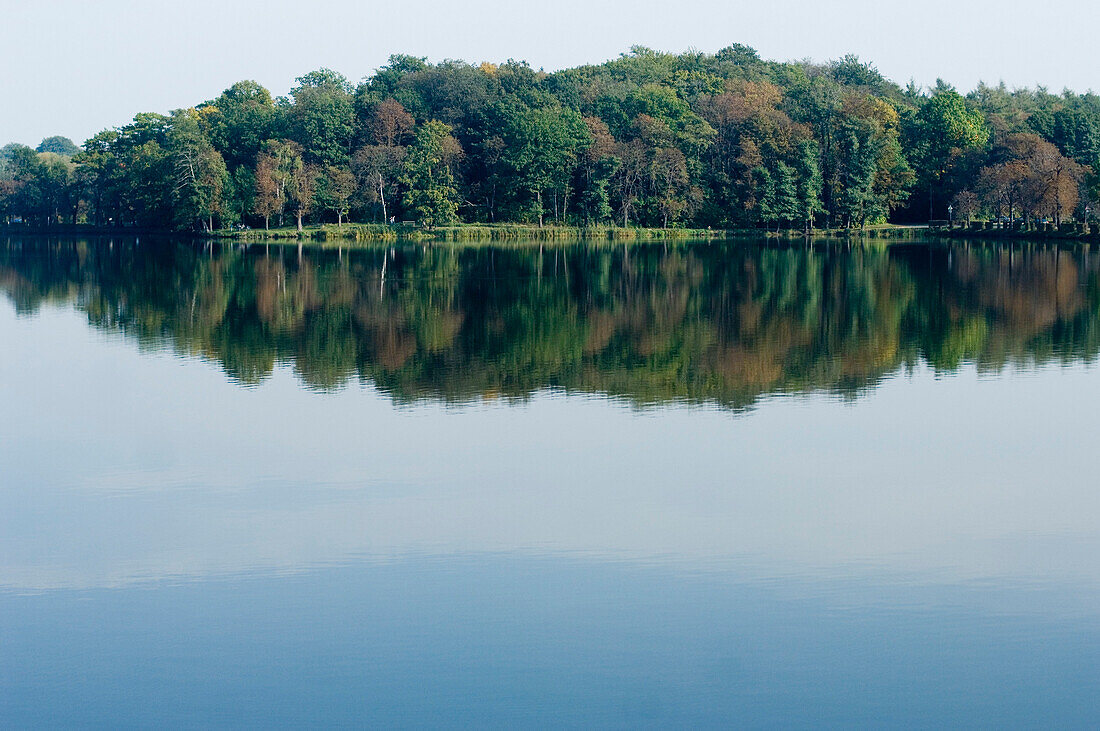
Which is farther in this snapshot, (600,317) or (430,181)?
(430,181)

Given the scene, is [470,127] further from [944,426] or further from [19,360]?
[944,426]

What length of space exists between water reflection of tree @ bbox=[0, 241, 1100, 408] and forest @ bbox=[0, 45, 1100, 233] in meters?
22.6

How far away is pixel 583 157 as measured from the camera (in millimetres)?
68000

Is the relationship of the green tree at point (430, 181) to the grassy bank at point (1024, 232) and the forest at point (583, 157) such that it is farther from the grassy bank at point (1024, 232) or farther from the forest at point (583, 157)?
the grassy bank at point (1024, 232)

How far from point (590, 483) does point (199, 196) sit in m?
61.3

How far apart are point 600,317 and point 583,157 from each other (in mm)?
45734

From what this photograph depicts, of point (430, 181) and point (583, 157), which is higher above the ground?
point (583, 157)

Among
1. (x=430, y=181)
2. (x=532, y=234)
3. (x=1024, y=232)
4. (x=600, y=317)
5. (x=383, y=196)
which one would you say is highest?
(x=430, y=181)

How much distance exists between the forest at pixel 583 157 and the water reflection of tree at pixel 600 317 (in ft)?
74.1

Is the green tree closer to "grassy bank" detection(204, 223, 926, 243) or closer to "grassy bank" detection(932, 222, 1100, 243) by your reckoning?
"grassy bank" detection(204, 223, 926, 243)

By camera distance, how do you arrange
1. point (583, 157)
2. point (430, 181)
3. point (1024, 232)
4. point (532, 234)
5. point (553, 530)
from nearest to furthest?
point (553, 530)
point (1024, 232)
point (532, 234)
point (430, 181)
point (583, 157)

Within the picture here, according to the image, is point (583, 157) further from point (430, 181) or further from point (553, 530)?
point (553, 530)

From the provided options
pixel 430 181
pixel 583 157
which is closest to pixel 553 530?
pixel 430 181

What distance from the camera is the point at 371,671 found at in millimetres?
6422
